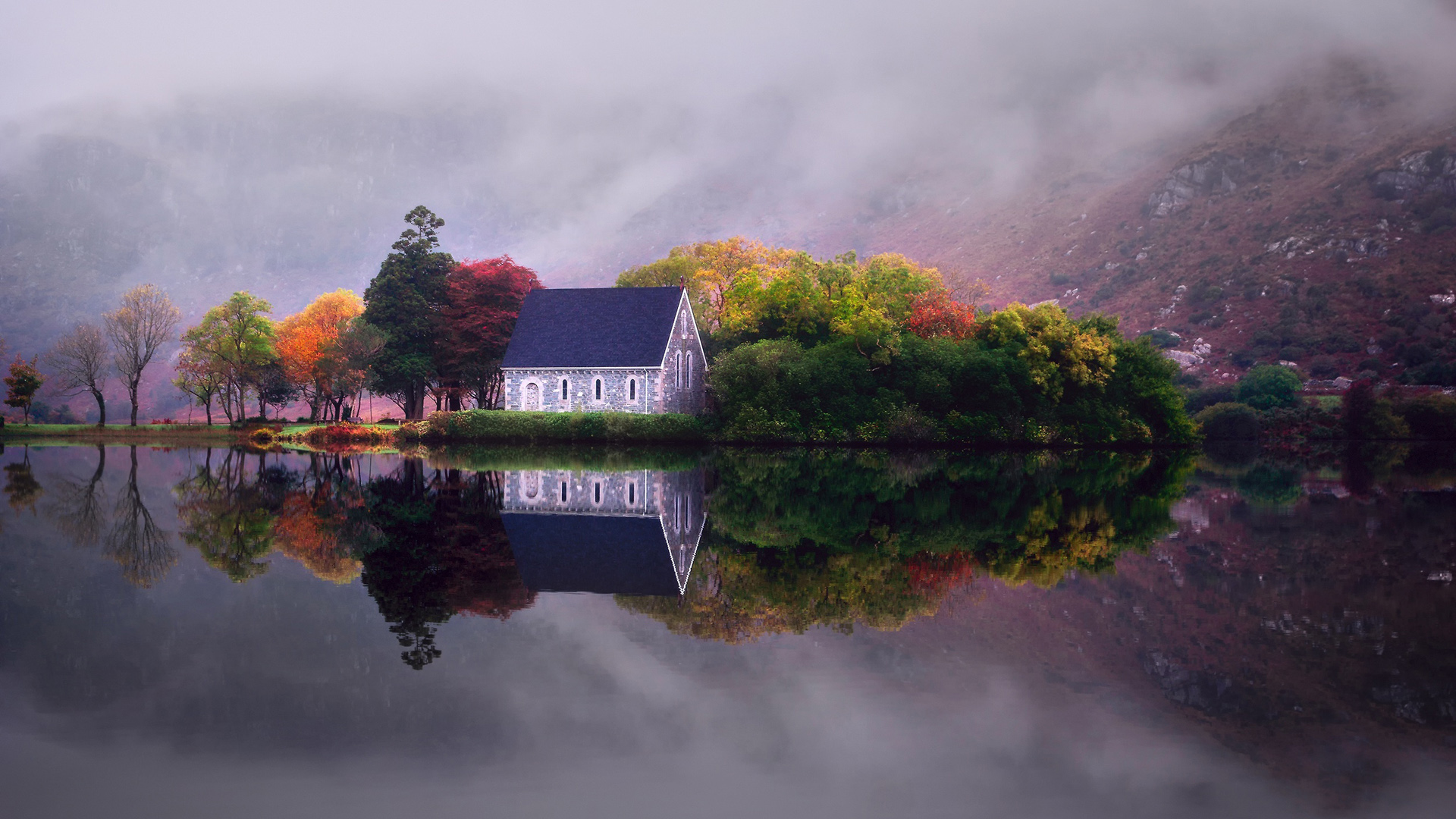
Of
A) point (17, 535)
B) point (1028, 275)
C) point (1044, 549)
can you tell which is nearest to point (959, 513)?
point (1044, 549)

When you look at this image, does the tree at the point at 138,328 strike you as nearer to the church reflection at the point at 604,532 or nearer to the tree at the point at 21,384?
the tree at the point at 21,384

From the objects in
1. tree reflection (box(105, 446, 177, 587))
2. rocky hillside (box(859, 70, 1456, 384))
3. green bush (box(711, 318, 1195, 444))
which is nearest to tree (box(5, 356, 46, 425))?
green bush (box(711, 318, 1195, 444))

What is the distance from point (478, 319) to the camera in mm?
52000

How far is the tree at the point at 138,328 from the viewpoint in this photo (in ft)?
186

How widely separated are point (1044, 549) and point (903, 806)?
24.4 ft

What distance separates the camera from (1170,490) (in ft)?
66.0

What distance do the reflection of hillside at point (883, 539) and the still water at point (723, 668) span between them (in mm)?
73

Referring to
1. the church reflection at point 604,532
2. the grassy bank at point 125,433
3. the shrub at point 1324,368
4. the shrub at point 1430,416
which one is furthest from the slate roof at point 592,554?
the shrub at point 1324,368

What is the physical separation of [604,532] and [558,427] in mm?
29351

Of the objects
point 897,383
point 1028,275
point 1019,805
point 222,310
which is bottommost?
point 1019,805

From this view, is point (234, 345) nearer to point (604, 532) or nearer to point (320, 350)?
point (320, 350)

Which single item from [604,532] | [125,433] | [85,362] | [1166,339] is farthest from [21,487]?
[1166,339]

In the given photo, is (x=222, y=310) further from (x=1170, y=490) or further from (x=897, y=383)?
(x=1170, y=490)

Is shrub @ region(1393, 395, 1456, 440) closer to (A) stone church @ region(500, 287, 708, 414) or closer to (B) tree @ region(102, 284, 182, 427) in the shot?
(A) stone church @ region(500, 287, 708, 414)
